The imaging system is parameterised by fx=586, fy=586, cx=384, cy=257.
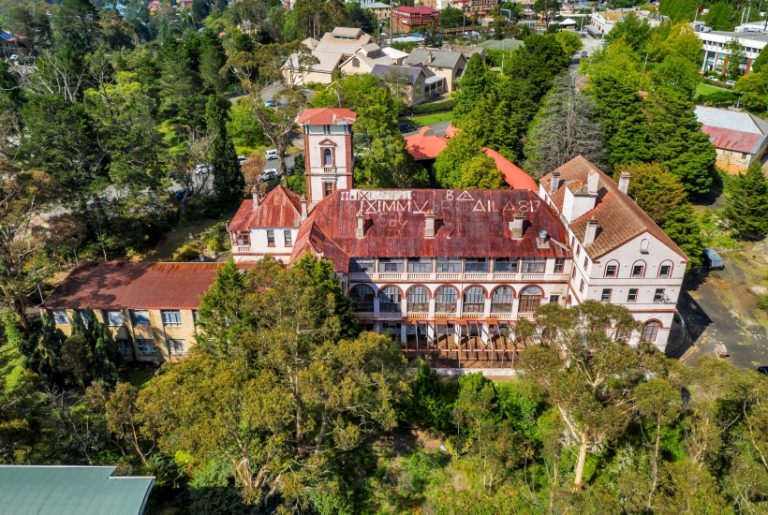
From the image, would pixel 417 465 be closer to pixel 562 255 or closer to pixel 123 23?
pixel 562 255

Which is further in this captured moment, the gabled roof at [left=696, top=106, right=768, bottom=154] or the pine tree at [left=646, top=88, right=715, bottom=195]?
the gabled roof at [left=696, top=106, right=768, bottom=154]

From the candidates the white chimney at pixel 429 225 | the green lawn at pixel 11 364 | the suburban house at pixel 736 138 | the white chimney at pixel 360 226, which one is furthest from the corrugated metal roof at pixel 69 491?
the suburban house at pixel 736 138

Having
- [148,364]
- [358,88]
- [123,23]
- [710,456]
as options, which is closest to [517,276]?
[710,456]

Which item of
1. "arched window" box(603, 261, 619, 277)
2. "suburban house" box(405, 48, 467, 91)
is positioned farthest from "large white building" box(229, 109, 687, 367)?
"suburban house" box(405, 48, 467, 91)

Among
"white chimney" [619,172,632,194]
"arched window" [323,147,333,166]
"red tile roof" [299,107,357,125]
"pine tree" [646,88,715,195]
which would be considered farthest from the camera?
"pine tree" [646,88,715,195]

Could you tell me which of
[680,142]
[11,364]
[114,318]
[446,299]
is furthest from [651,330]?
[11,364]

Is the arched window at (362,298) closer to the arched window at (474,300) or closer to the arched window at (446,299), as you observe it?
the arched window at (446,299)

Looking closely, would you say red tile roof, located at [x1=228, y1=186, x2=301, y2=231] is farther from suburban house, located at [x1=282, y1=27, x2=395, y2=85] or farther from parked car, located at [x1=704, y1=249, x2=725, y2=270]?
suburban house, located at [x1=282, y1=27, x2=395, y2=85]
